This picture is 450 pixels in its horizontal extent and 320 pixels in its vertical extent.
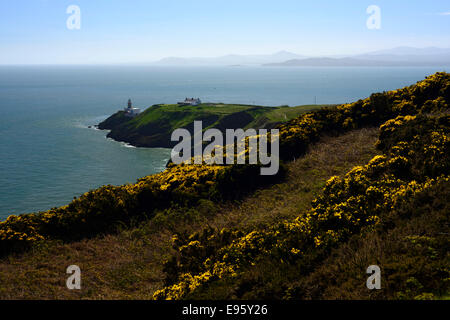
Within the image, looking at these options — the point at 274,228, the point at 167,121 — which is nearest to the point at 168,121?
the point at 167,121

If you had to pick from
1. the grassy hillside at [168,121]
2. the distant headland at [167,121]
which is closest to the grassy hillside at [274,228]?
the distant headland at [167,121]

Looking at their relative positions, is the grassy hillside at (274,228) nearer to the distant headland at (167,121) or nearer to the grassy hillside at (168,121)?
the distant headland at (167,121)

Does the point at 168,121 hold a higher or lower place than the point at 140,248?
higher

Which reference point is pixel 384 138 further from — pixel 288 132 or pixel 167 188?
pixel 167 188

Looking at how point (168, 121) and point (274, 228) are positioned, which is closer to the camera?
point (274, 228)

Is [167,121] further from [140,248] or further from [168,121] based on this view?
[140,248]

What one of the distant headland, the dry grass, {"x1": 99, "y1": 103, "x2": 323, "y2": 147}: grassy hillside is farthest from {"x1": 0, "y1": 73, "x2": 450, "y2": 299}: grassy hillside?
{"x1": 99, "y1": 103, "x2": 323, "y2": 147}: grassy hillside

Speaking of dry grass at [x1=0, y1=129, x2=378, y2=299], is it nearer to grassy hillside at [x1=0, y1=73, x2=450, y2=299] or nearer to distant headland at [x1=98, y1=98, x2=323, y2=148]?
grassy hillside at [x1=0, y1=73, x2=450, y2=299]
